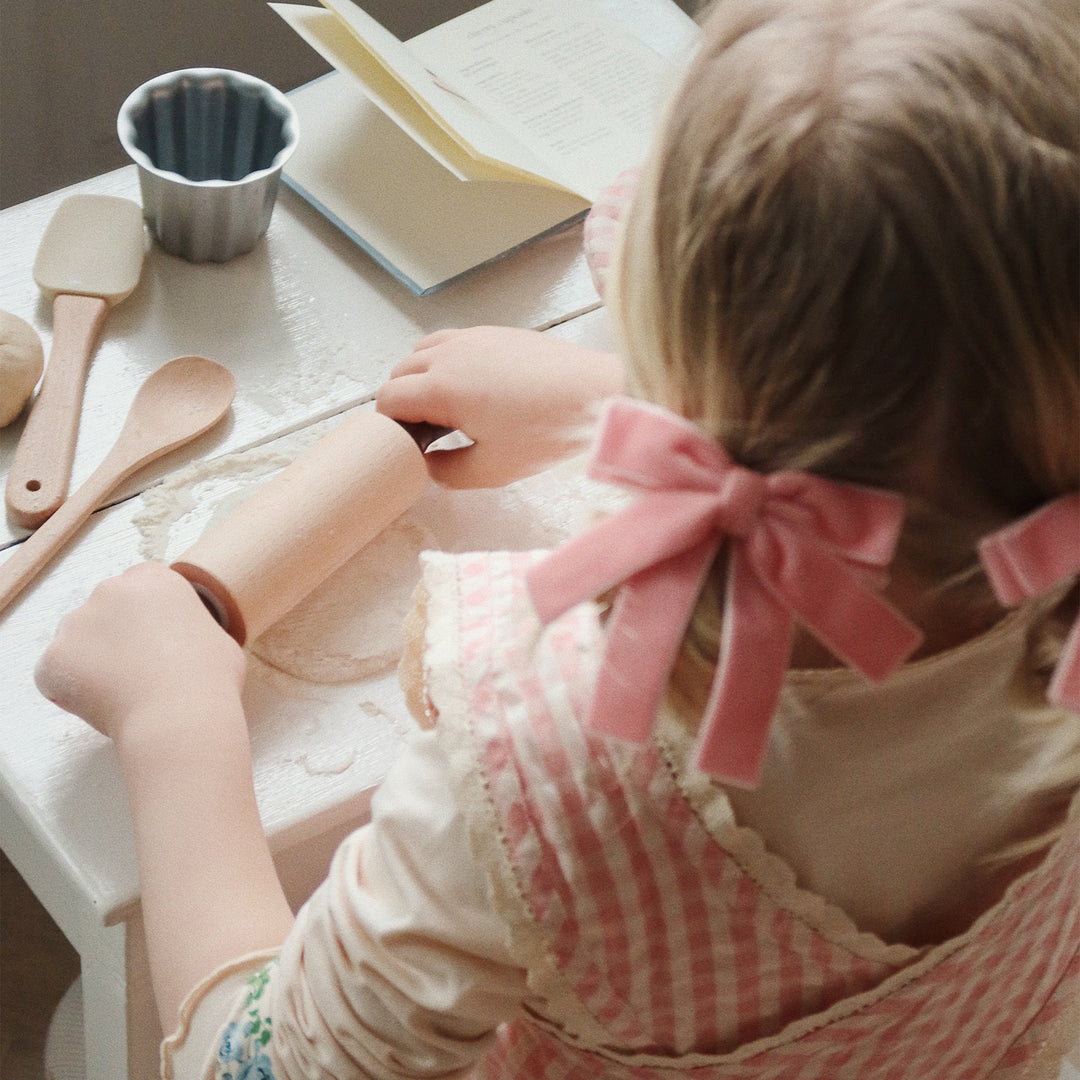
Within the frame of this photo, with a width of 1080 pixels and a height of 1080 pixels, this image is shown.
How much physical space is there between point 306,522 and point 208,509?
0.27ft

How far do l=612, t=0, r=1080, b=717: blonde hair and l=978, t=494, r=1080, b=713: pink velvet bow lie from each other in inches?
0.8

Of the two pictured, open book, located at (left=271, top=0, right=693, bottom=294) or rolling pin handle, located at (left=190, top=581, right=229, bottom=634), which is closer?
rolling pin handle, located at (left=190, top=581, right=229, bottom=634)

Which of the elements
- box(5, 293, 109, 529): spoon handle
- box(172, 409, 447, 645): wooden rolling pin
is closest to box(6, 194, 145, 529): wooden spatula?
box(5, 293, 109, 529): spoon handle

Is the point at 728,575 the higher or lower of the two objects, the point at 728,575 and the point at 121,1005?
the higher

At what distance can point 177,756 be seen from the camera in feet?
2.09

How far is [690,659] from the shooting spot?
0.44 meters

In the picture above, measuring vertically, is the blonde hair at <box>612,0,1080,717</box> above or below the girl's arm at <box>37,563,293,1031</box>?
above

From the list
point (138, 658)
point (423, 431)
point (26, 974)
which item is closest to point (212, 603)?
point (138, 658)

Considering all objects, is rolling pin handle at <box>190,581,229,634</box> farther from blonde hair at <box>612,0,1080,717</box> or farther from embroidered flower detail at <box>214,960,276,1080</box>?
blonde hair at <box>612,0,1080,717</box>

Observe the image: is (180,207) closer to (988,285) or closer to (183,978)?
(183,978)

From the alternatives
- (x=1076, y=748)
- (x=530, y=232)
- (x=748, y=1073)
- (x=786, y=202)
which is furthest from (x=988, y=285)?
(x=530, y=232)

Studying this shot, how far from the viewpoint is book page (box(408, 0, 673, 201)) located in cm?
97

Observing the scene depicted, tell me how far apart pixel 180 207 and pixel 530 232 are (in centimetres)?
24

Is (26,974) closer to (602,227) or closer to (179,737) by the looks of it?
(179,737)
